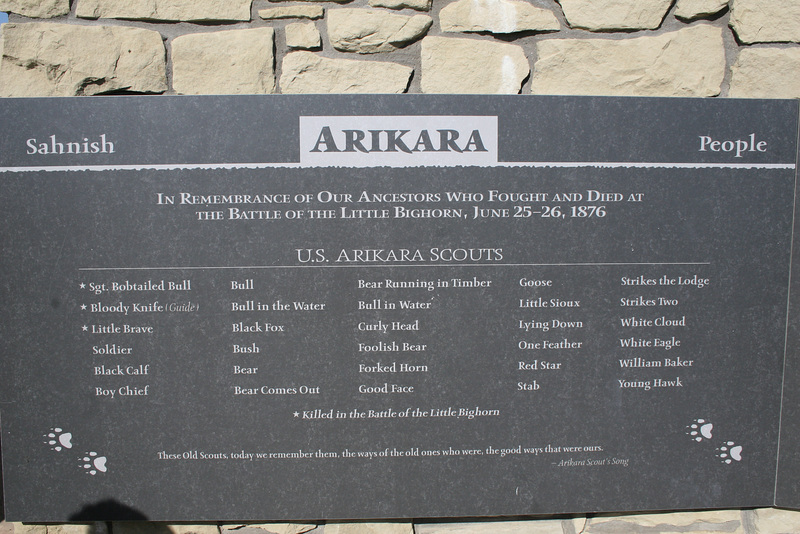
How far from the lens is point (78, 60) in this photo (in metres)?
1.92

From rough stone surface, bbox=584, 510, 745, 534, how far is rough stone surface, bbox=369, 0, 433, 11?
2232 mm

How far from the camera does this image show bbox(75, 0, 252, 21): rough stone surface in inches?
76.2

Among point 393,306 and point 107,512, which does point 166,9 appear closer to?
point 393,306

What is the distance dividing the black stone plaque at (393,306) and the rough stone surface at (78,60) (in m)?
0.13

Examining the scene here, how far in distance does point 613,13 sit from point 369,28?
985 millimetres

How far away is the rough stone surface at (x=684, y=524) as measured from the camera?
80.6 inches

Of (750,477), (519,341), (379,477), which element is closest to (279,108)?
(519,341)

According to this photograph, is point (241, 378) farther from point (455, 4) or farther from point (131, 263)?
point (455, 4)

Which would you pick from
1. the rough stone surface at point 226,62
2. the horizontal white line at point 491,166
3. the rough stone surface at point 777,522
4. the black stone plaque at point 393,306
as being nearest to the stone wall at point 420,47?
the rough stone surface at point 226,62

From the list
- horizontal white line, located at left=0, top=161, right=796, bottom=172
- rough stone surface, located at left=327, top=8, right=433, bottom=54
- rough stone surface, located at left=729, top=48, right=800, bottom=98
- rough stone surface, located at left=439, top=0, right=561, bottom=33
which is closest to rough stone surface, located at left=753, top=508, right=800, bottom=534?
horizontal white line, located at left=0, top=161, right=796, bottom=172

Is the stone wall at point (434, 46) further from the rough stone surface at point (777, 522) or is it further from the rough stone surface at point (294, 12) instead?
the rough stone surface at point (777, 522)

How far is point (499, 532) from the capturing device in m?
2.02

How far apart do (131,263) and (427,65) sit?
4.59 ft

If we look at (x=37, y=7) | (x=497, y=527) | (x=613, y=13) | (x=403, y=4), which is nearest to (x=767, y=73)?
(x=613, y=13)
